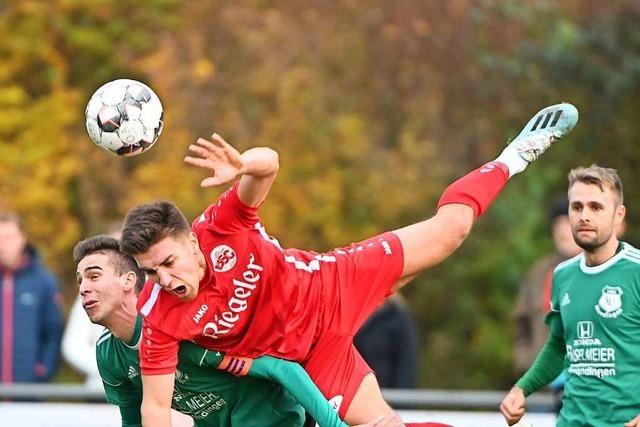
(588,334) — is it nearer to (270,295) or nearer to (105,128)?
(270,295)

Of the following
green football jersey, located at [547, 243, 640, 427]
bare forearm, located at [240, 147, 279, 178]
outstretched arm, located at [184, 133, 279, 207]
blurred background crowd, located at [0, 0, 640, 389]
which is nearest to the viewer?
outstretched arm, located at [184, 133, 279, 207]

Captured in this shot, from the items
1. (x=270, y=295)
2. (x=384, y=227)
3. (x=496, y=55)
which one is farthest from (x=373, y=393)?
(x=496, y=55)

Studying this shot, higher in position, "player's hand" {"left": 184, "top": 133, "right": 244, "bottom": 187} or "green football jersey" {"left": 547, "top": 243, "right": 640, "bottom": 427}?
"player's hand" {"left": 184, "top": 133, "right": 244, "bottom": 187}

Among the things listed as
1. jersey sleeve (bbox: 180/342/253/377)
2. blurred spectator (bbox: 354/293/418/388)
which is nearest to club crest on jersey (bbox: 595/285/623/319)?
jersey sleeve (bbox: 180/342/253/377)

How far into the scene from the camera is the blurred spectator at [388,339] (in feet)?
34.2

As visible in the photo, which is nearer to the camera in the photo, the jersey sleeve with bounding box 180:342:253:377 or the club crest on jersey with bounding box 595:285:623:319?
the jersey sleeve with bounding box 180:342:253:377

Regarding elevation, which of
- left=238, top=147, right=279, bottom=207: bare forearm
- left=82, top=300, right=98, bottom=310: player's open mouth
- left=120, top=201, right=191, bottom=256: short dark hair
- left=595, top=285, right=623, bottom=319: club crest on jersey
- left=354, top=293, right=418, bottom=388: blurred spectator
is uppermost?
left=238, top=147, right=279, bottom=207: bare forearm

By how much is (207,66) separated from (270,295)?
906 centimetres

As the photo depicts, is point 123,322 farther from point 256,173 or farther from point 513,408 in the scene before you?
point 513,408

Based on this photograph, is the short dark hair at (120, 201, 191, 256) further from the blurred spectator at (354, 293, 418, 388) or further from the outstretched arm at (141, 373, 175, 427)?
the blurred spectator at (354, 293, 418, 388)

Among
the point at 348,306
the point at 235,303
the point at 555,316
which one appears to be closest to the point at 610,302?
the point at 555,316

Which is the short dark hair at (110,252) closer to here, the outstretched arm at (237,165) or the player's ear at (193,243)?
the player's ear at (193,243)

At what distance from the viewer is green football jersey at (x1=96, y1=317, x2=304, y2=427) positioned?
714 centimetres

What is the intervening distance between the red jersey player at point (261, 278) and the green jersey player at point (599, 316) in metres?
0.57
